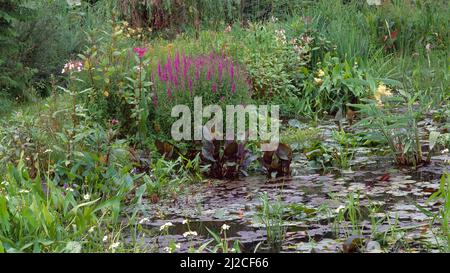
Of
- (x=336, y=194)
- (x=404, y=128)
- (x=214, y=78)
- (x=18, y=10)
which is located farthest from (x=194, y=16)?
(x=336, y=194)

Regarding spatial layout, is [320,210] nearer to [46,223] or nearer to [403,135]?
[403,135]

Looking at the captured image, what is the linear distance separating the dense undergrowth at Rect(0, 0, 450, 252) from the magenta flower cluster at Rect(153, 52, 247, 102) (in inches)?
0.5

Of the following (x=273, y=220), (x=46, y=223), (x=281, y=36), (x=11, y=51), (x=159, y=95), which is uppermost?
(x=281, y=36)

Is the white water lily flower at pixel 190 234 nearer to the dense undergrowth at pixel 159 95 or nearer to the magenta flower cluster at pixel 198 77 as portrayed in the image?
the dense undergrowth at pixel 159 95

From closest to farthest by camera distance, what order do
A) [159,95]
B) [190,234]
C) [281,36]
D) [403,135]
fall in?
[190,234]
[403,135]
[159,95]
[281,36]

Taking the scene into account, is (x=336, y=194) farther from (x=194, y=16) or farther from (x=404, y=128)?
(x=194, y=16)

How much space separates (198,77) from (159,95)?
1.21ft

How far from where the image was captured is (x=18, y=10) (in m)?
8.29

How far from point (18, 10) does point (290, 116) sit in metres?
3.36

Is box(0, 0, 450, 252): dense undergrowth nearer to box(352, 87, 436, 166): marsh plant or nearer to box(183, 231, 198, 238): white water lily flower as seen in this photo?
Result: box(352, 87, 436, 166): marsh plant

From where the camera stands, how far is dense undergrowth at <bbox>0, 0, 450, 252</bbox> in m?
4.29

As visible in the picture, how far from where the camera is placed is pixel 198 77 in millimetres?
6215

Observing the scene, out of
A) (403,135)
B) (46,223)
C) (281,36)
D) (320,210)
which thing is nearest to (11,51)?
(281,36)

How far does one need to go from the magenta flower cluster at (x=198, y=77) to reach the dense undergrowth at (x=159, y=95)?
1 cm
